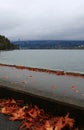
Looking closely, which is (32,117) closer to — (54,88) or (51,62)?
(54,88)

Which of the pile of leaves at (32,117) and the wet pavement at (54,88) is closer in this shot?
the pile of leaves at (32,117)

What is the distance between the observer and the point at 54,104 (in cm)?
569

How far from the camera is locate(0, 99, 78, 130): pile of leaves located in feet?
17.1

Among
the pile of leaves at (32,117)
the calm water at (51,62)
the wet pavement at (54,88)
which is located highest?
the wet pavement at (54,88)

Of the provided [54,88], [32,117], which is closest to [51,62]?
[54,88]

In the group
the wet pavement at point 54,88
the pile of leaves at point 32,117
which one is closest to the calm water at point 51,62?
the wet pavement at point 54,88

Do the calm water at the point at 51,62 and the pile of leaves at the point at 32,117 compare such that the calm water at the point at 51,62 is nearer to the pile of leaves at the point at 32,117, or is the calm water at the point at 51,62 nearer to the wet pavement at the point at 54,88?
the wet pavement at the point at 54,88

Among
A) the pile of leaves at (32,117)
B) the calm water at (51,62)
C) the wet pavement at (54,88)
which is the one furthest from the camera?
the calm water at (51,62)

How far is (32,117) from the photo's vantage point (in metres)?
5.89

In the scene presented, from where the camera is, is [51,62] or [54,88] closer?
[54,88]

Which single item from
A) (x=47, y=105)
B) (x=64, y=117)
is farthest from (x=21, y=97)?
(x=64, y=117)

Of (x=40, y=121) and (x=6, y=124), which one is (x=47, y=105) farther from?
(x=6, y=124)

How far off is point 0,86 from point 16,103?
126 cm

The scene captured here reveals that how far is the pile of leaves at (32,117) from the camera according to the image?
205 inches
